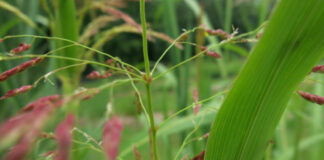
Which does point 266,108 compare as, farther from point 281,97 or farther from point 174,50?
point 174,50

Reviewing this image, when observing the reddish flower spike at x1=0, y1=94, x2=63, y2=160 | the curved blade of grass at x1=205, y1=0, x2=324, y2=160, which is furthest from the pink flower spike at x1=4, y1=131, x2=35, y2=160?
the curved blade of grass at x1=205, y1=0, x2=324, y2=160

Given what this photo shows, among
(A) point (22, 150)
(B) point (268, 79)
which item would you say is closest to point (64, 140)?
(A) point (22, 150)

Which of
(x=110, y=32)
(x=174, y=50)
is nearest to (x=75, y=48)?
(x=110, y=32)

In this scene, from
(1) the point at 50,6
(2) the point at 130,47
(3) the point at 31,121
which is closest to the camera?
(3) the point at 31,121

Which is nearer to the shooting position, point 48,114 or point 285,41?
point 48,114

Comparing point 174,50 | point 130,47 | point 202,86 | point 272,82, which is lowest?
point 130,47

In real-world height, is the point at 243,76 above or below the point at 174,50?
above
